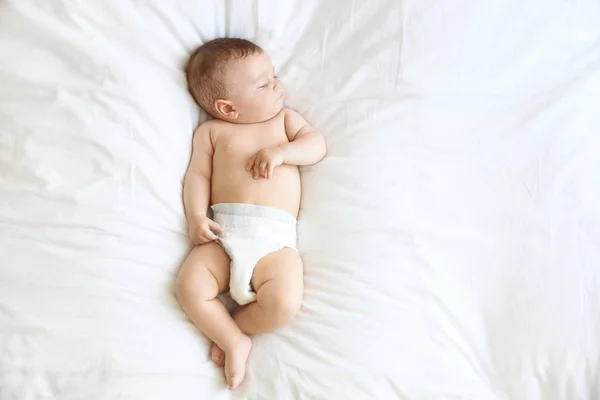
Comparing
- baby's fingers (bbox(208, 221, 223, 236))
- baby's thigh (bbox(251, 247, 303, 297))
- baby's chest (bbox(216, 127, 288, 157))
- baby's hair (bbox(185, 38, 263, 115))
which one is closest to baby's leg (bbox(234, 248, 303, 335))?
baby's thigh (bbox(251, 247, 303, 297))

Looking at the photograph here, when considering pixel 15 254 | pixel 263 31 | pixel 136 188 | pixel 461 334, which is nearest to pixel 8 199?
pixel 15 254

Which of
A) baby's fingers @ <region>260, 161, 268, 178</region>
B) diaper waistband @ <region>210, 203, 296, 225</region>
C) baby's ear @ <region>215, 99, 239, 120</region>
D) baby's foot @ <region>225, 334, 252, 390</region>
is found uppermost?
baby's ear @ <region>215, 99, 239, 120</region>

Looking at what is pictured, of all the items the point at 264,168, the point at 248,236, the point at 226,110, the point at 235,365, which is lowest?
the point at 235,365

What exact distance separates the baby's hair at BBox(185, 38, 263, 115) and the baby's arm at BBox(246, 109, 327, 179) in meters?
0.16

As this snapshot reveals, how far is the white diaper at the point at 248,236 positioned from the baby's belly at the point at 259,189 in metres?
0.02

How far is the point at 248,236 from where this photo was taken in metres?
1.13

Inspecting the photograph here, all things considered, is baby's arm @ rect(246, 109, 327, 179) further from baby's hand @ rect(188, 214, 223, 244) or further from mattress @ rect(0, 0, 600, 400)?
baby's hand @ rect(188, 214, 223, 244)

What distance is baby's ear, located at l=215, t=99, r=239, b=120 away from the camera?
1227 millimetres

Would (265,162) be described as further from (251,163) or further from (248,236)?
(248,236)

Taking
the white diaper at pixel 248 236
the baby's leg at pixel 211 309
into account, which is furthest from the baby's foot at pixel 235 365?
the white diaper at pixel 248 236

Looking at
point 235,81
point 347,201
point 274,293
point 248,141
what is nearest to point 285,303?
point 274,293

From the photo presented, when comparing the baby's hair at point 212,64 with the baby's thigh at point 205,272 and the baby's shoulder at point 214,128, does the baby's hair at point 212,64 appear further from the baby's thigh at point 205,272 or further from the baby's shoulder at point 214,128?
the baby's thigh at point 205,272

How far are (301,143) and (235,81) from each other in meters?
0.19

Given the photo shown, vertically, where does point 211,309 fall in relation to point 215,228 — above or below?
below
